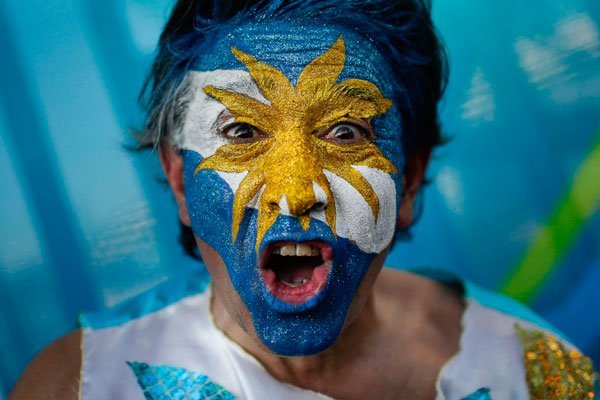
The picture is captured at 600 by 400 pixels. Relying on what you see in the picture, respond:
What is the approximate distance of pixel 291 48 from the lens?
1602 mm

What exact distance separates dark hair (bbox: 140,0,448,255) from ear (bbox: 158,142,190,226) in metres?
0.03

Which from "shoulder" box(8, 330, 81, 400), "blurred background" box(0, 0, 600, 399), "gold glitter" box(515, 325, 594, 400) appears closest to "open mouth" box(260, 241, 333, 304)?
"shoulder" box(8, 330, 81, 400)

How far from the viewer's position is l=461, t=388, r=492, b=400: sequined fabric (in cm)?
194

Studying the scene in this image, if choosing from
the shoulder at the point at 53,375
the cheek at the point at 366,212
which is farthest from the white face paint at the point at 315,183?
the shoulder at the point at 53,375

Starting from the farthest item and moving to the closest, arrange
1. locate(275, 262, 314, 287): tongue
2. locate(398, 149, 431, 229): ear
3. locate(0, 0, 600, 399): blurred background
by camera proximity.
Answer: locate(0, 0, 600, 399): blurred background → locate(398, 149, 431, 229): ear → locate(275, 262, 314, 287): tongue

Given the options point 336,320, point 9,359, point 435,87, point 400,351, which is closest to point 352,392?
point 400,351

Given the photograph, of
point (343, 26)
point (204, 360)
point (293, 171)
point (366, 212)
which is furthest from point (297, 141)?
point (204, 360)

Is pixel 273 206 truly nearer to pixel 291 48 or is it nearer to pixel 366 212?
pixel 366 212

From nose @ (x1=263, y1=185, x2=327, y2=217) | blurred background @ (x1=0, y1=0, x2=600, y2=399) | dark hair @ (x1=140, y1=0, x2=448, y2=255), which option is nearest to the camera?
nose @ (x1=263, y1=185, x2=327, y2=217)

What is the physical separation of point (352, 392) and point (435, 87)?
80cm

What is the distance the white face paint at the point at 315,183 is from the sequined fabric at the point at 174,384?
520 millimetres

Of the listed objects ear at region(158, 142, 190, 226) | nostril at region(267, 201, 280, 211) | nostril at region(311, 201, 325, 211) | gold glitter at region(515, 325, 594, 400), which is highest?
nostril at region(267, 201, 280, 211)

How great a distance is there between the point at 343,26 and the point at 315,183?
15.5 inches

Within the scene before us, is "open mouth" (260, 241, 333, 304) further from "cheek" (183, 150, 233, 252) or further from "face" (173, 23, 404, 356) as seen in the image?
"cheek" (183, 150, 233, 252)
